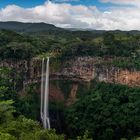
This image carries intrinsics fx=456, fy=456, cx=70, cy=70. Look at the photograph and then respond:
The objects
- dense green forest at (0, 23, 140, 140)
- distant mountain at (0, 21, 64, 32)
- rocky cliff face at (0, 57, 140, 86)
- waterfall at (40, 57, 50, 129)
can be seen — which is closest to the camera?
dense green forest at (0, 23, 140, 140)

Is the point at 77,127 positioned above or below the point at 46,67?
below

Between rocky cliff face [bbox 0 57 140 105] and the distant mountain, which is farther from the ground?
the distant mountain

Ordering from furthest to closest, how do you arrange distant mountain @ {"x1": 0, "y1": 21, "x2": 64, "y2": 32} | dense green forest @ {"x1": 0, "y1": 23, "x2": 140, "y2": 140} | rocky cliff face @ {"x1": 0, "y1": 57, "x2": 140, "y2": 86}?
distant mountain @ {"x1": 0, "y1": 21, "x2": 64, "y2": 32}, rocky cliff face @ {"x1": 0, "y1": 57, "x2": 140, "y2": 86}, dense green forest @ {"x1": 0, "y1": 23, "x2": 140, "y2": 140}

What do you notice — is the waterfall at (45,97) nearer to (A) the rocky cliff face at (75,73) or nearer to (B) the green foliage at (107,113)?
(A) the rocky cliff face at (75,73)

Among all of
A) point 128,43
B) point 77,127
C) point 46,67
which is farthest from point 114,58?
point 77,127

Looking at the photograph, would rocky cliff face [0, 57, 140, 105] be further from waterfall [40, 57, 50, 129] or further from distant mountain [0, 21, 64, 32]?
distant mountain [0, 21, 64, 32]

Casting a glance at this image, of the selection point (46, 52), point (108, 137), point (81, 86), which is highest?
point (46, 52)

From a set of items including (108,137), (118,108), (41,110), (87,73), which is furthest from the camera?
(87,73)

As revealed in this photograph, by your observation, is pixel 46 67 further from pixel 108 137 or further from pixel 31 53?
pixel 108 137

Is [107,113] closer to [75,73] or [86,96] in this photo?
[86,96]

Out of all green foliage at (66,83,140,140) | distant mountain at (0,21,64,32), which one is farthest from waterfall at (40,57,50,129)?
distant mountain at (0,21,64,32)

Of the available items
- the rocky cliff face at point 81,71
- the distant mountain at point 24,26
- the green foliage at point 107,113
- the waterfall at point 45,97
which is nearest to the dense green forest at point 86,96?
the green foliage at point 107,113
